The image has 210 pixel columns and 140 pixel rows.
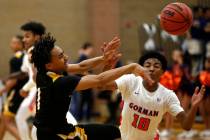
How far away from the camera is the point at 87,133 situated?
556cm

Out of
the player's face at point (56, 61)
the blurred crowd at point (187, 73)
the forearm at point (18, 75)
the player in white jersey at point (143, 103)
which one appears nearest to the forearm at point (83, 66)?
the player in white jersey at point (143, 103)

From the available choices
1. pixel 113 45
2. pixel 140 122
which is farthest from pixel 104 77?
pixel 140 122

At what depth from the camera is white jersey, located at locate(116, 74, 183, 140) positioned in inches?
247

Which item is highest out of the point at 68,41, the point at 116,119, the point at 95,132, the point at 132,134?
the point at 95,132

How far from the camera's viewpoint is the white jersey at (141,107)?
A: 628 centimetres

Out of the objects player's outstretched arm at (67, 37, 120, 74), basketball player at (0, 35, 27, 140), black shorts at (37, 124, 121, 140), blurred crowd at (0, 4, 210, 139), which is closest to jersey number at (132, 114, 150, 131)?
black shorts at (37, 124, 121, 140)

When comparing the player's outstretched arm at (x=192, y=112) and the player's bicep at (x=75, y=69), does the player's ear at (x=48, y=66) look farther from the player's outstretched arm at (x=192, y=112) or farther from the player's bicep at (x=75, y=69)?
the player's outstretched arm at (x=192, y=112)

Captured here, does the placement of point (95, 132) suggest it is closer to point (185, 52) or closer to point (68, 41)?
point (185, 52)

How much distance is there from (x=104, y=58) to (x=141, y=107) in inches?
27.2

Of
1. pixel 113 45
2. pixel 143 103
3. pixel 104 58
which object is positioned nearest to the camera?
pixel 113 45

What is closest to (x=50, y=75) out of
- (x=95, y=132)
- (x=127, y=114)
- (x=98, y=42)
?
(x=95, y=132)

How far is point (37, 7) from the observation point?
50.4ft

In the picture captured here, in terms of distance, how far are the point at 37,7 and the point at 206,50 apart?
4959mm

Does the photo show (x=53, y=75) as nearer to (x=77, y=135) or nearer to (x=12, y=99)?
(x=77, y=135)
